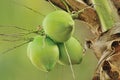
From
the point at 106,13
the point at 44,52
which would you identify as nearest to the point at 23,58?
the point at 106,13

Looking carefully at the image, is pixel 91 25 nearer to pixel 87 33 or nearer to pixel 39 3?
pixel 87 33

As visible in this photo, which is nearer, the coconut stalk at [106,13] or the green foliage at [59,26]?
the green foliage at [59,26]

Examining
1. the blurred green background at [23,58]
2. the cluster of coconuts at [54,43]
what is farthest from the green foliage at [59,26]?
the blurred green background at [23,58]

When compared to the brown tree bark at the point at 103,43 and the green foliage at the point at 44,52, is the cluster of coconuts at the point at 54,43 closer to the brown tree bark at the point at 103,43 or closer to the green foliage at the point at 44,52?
the green foliage at the point at 44,52

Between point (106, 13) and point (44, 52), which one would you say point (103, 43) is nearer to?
point (106, 13)

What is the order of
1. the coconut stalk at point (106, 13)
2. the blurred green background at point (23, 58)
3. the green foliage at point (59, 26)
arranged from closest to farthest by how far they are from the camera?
1. the green foliage at point (59, 26)
2. the coconut stalk at point (106, 13)
3. the blurred green background at point (23, 58)

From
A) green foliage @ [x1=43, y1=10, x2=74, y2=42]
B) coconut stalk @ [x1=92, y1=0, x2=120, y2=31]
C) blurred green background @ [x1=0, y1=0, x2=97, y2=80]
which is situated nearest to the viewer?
green foliage @ [x1=43, y1=10, x2=74, y2=42]

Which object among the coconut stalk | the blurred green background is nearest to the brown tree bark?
the coconut stalk

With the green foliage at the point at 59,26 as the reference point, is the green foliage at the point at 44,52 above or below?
below

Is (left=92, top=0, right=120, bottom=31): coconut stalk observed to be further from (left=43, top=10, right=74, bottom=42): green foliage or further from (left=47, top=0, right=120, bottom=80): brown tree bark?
(left=43, top=10, right=74, bottom=42): green foliage
